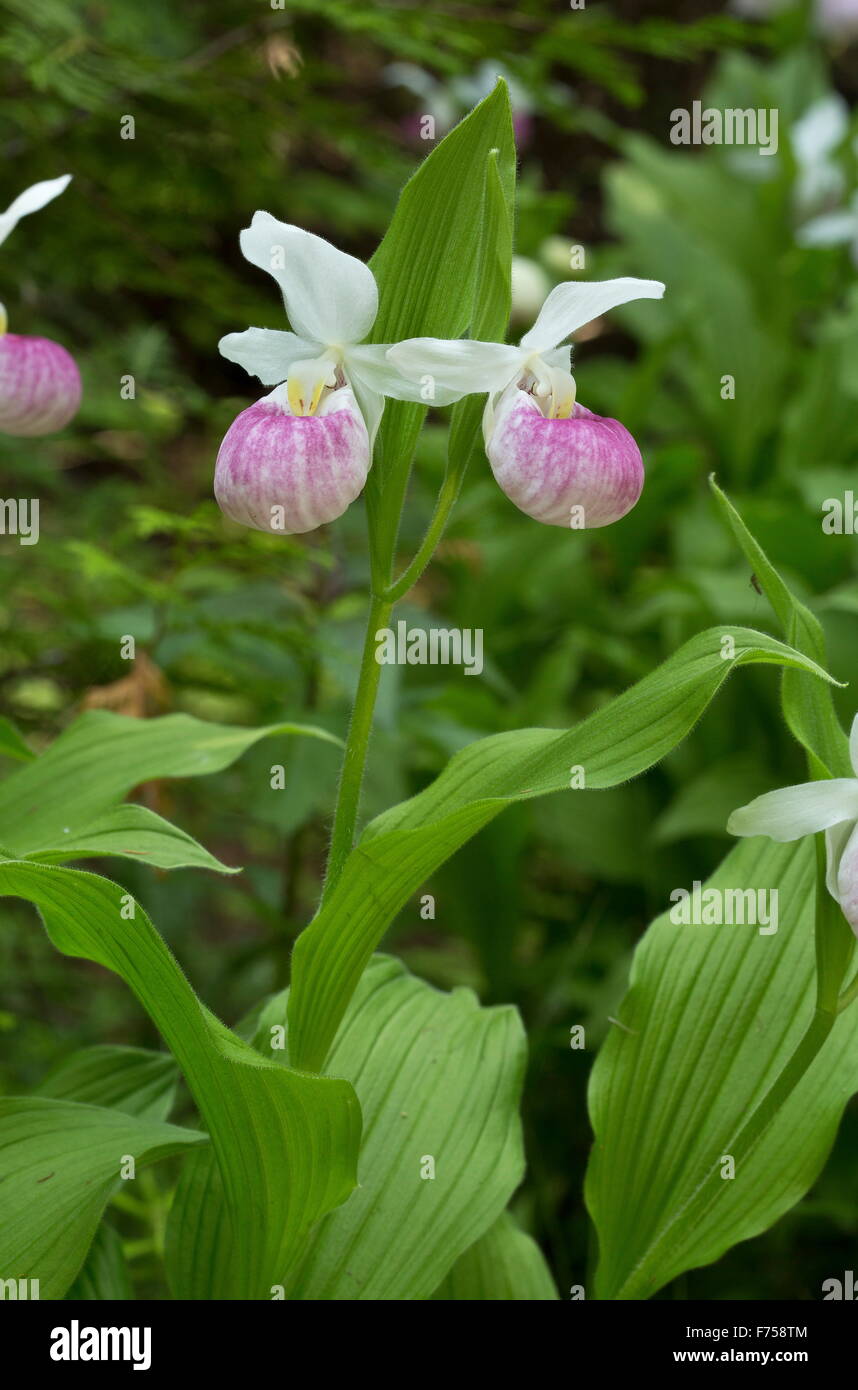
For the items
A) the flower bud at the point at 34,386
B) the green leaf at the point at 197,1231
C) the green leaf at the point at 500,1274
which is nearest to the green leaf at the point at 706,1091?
the green leaf at the point at 500,1274

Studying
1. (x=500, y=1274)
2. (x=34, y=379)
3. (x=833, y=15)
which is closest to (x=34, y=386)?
(x=34, y=379)

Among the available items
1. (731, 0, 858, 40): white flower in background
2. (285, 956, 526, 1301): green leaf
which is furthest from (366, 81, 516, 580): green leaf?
(731, 0, 858, 40): white flower in background

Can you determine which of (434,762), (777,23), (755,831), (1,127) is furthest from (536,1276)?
(777,23)

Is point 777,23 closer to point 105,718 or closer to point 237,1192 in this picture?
point 105,718

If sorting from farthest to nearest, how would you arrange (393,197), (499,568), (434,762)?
(393,197) < (499,568) < (434,762)

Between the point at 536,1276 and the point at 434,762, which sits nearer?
the point at 536,1276

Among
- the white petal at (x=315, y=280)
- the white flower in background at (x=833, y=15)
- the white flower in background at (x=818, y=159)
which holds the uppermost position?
the white flower in background at (x=833, y=15)

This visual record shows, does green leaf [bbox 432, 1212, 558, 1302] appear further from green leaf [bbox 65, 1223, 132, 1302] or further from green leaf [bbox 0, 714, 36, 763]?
green leaf [bbox 0, 714, 36, 763]

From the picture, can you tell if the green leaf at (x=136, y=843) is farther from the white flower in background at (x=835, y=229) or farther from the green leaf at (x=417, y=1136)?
the white flower in background at (x=835, y=229)
